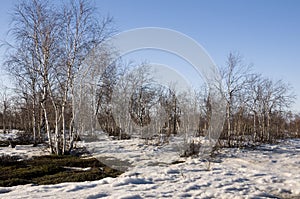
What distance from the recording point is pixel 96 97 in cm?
1598

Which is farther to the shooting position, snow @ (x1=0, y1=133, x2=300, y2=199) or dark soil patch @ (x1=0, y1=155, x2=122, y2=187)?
dark soil patch @ (x1=0, y1=155, x2=122, y2=187)

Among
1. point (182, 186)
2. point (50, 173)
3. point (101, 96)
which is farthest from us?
point (101, 96)

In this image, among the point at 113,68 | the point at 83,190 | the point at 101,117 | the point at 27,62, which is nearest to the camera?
the point at 83,190

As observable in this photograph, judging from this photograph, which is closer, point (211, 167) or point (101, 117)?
point (211, 167)

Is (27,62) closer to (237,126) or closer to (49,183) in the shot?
(49,183)

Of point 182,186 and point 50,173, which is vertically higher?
point 182,186

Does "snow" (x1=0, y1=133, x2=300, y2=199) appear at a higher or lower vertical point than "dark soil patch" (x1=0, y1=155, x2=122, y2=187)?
higher

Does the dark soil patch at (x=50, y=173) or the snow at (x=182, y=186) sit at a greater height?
the snow at (x=182, y=186)

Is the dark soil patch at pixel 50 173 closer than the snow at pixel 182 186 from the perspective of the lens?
No

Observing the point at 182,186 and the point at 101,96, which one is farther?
the point at 101,96

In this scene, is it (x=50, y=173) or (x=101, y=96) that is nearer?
(x=50, y=173)

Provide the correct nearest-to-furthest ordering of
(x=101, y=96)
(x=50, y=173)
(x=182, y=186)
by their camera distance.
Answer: (x=182, y=186) < (x=50, y=173) < (x=101, y=96)

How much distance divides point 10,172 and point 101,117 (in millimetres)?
15108

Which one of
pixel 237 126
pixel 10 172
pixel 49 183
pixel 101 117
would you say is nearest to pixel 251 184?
pixel 49 183
